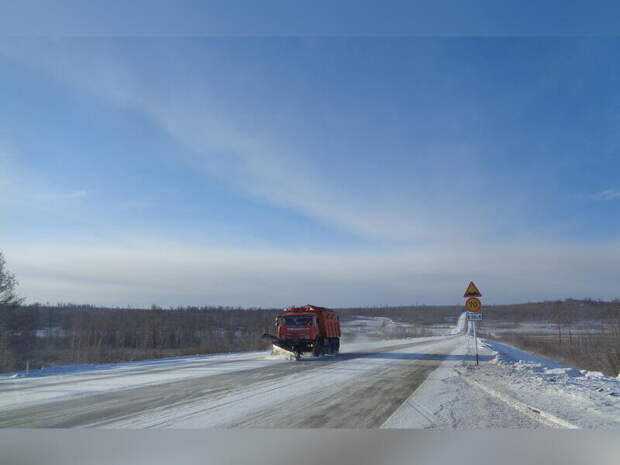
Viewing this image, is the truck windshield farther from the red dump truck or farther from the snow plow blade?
the snow plow blade

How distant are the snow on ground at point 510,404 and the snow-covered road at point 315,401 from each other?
0.02 meters

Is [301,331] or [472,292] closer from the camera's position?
[472,292]

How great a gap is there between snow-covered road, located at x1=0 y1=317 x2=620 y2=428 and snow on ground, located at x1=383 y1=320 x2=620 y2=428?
0.06ft

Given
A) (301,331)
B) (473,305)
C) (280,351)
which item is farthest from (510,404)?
(280,351)

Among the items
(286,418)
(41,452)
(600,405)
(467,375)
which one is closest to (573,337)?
(467,375)

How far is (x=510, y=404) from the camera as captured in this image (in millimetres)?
8688

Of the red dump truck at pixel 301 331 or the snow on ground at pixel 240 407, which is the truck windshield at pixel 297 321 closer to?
the red dump truck at pixel 301 331

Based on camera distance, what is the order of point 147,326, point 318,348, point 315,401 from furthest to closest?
point 147,326, point 318,348, point 315,401

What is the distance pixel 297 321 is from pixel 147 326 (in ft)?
137

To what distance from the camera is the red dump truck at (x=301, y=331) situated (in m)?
22.9

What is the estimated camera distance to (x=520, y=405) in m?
8.46

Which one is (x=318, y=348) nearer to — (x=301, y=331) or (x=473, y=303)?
(x=301, y=331)

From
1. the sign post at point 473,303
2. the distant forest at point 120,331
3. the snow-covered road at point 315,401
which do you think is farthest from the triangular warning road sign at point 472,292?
the distant forest at point 120,331

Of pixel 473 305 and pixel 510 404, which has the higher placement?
pixel 473 305
